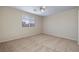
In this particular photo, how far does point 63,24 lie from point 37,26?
203 cm

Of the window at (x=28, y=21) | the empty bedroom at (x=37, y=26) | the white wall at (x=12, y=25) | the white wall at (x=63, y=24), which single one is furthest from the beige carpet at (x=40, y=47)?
the window at (x=28, y=21)

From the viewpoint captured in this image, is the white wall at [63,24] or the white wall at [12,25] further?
the white wall at [63,24]

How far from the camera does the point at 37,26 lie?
214 inches

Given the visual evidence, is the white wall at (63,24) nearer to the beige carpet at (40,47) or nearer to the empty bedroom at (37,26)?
the empty bedroom at (37,26)

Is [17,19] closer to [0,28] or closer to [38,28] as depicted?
[0,28]

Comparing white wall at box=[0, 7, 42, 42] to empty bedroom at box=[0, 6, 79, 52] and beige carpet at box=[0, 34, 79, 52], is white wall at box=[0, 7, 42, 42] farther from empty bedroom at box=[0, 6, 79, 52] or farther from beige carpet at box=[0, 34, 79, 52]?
beige carpet at box=[0, 34, 79, 52]

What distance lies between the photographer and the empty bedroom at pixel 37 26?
312cm

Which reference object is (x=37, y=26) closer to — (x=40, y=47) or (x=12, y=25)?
(x=12, y=25)

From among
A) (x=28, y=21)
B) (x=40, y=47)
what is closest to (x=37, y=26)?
(x=28, y=21)

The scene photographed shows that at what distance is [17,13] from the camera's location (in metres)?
3.97

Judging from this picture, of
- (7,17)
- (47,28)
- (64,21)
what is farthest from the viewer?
(47,28)

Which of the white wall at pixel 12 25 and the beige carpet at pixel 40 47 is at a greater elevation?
the white wall at pixel 12 25
